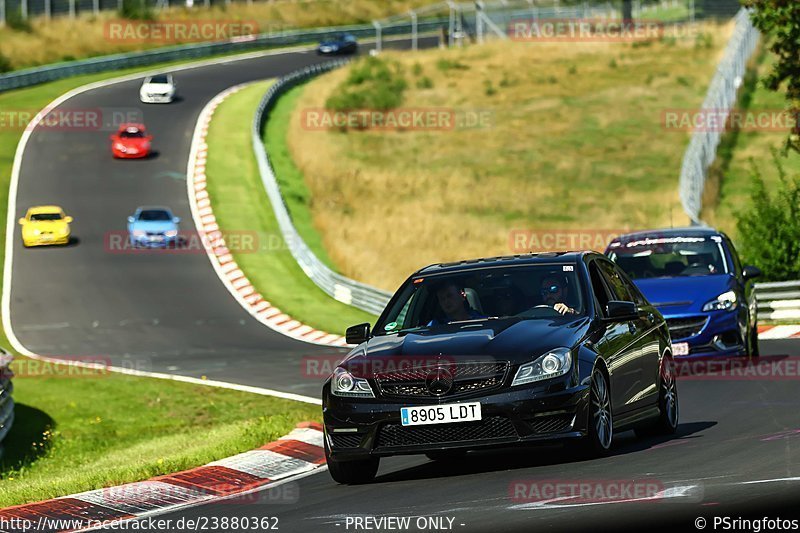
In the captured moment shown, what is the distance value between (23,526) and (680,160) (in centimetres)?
4484

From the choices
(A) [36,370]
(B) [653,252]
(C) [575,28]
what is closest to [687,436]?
(B) [653,252]

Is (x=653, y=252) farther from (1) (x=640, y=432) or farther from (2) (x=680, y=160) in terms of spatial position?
(2) (x=680, y=160)

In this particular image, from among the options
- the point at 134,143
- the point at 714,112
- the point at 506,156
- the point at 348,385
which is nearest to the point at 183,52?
the point at 134,143

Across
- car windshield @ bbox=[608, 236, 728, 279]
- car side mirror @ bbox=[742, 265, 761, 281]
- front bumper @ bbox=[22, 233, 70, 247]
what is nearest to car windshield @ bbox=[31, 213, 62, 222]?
front bumper @ bbox=[22, 233, 70, 247]

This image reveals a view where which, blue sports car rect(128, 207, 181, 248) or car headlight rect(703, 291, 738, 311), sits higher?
car headlight rect(703, 291, 738, 311)

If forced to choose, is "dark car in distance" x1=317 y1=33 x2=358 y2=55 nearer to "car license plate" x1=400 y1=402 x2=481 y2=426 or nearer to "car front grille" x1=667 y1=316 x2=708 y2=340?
"car front grille" x1=667 y1=316 x2=708 y2=340

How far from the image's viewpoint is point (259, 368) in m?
24.2

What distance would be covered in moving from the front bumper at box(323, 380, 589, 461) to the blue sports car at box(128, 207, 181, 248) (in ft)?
101

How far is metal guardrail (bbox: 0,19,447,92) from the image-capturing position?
205 ft

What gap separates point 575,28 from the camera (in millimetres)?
87000

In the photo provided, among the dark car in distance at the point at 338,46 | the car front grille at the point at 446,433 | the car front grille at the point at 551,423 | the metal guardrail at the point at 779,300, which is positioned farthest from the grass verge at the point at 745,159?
the car front grille at the point at 446,433

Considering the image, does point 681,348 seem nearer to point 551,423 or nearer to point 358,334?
point 358,334

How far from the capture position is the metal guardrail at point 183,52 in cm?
6263

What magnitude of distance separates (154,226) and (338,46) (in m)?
43.4
